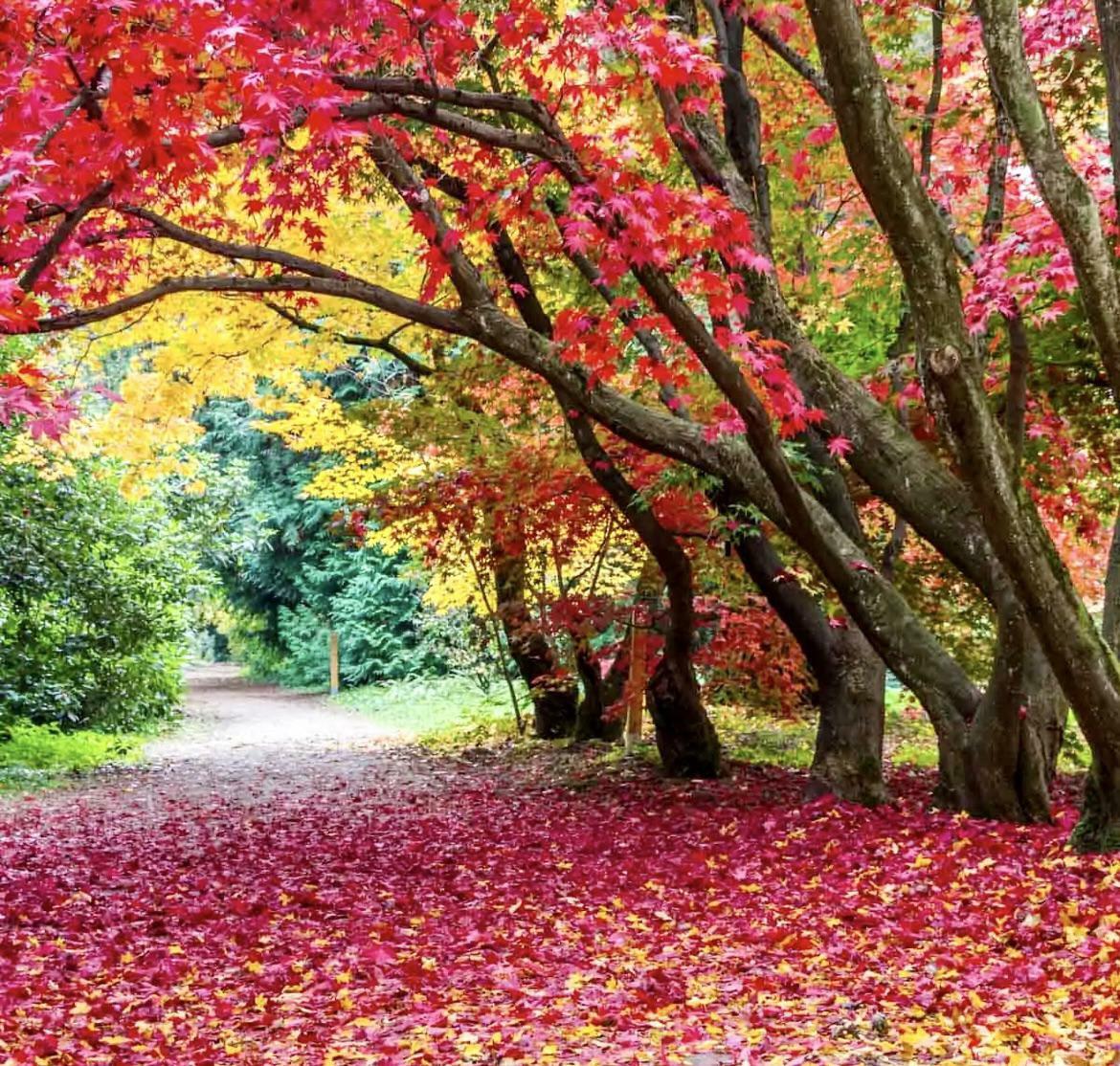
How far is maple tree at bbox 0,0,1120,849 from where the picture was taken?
218 inches

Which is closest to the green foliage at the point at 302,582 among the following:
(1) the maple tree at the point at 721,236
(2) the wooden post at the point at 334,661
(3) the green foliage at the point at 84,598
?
(2) the wooden post at the point at 334,661

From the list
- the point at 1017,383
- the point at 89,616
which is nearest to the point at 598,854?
the point at 1017,383

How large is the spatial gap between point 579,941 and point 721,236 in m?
3.72

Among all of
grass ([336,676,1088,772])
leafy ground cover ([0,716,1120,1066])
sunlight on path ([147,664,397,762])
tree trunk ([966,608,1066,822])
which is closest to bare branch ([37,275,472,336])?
leafy ground cover ([0,716,1120,1066])

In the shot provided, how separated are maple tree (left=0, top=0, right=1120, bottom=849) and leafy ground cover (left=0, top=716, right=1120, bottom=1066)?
40.4 inches

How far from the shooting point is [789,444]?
28.0 ft

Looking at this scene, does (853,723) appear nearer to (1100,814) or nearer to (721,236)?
(1100,814)

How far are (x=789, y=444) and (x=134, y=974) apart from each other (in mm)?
5197

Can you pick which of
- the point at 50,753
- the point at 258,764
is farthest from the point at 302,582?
the point at 50,753

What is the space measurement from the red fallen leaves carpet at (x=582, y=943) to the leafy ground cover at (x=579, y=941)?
0.02m

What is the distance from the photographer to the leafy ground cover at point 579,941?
4.39 metres

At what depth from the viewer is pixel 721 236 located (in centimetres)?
682

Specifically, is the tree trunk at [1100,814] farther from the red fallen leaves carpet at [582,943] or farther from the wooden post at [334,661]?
the wooden post at [334,661]

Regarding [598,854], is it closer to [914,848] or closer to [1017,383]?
[914,848]
